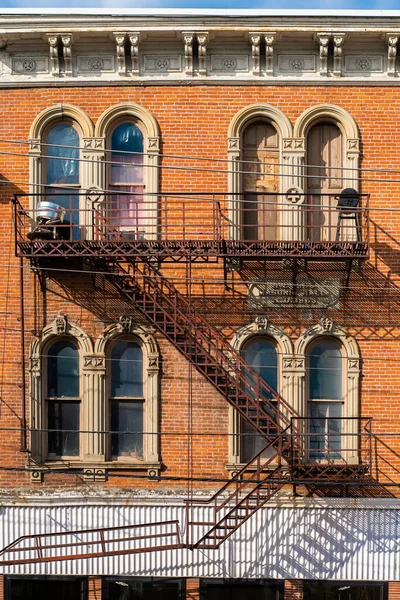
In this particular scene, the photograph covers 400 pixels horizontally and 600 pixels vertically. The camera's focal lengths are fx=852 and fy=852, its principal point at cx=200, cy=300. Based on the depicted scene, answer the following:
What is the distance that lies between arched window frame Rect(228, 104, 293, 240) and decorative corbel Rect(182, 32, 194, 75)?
4.13ft

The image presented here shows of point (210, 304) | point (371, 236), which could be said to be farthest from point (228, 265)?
point (371, 236)

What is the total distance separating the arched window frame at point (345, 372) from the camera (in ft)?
51.4

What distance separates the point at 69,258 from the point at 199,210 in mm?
2568

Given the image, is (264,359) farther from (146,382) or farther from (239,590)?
(239,590)

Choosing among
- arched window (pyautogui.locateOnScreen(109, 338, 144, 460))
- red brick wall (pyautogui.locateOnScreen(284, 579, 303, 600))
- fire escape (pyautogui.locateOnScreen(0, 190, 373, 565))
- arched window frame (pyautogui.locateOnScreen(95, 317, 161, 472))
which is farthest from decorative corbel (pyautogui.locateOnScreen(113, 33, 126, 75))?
red brick wall (pyautogui.locateOnScreen(284, 579, 303, 600))

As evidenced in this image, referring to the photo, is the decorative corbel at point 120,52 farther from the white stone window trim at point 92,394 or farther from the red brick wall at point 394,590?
the red brick wall at point 394,590

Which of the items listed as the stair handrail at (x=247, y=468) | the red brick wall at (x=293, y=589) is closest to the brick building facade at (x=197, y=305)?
the red brick wall at (x=293, y=589)

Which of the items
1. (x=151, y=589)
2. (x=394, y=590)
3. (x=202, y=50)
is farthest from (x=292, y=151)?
(x=151, y=589)

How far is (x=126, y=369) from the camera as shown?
16.1 meters

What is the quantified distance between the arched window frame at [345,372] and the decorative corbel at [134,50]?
5912 millimetres

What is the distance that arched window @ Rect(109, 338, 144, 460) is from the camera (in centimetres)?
1598

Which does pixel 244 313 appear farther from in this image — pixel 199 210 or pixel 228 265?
pixel 199 210

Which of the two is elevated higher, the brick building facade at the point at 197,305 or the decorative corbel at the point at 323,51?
the decorative corbel at the point at 323,51

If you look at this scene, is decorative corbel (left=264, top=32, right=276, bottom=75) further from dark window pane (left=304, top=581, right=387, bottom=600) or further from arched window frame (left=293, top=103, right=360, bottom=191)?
dark window pane (left=304, top=581, right=387, bottom=600)
